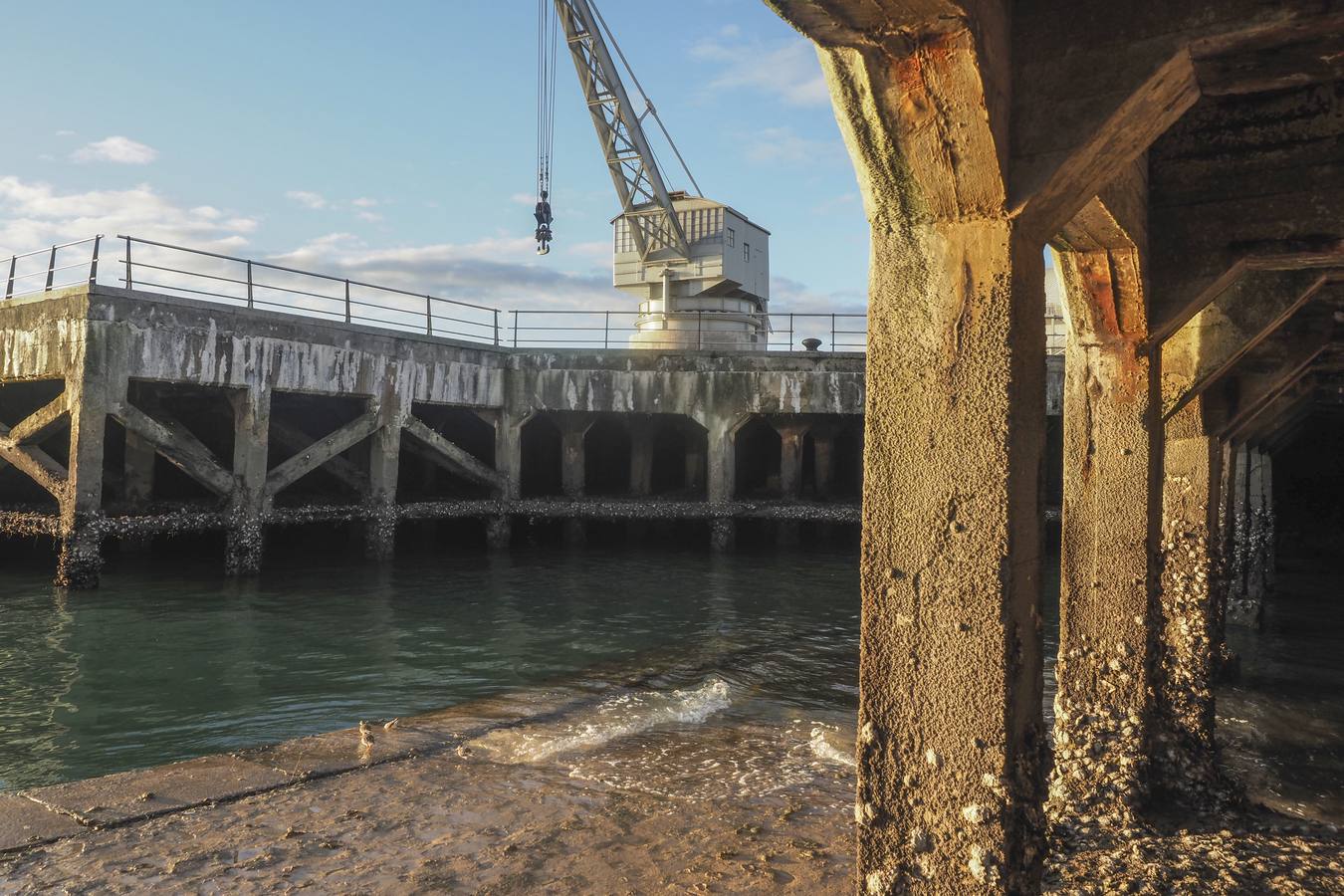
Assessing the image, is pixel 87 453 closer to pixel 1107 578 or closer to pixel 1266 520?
pixel 1107 578

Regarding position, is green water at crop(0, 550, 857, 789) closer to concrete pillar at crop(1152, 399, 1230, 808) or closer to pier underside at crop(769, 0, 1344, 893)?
concrete pillar at crop(1152, 399, 1230, 808)

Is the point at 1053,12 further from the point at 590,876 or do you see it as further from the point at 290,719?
the point at 290,719

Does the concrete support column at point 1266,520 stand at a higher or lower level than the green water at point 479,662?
higher

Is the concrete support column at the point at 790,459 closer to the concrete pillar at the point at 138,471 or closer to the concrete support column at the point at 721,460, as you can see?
the concrete support column at the point at 721,460

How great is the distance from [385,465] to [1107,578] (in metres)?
14.1

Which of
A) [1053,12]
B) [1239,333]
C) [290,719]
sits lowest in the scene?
[290,719]

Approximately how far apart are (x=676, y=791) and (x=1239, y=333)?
4856 mm

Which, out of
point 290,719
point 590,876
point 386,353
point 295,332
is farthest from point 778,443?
point 590,876

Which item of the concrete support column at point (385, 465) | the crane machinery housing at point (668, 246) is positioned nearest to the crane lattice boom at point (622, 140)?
the crane machinery housing at point (668, 246)

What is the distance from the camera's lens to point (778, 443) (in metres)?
24.9

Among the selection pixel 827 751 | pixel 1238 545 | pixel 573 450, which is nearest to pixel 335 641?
pixel 827 751

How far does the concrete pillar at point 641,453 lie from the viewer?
2109 cm

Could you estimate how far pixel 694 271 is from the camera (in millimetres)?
27250

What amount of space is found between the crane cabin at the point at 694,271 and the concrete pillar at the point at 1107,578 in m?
20.8
